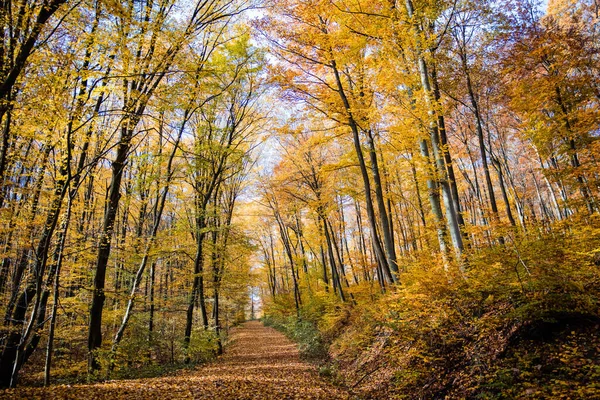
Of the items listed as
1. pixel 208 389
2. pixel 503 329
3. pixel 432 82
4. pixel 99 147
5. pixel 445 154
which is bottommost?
pixel 208 389

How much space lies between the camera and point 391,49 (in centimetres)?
762

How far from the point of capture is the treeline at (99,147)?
572cm

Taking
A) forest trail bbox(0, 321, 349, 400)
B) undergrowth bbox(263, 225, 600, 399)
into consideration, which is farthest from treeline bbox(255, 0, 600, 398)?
forest trail bbox(0, 321, 349, 400)

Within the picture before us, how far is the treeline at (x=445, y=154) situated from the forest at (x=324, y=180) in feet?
0.19

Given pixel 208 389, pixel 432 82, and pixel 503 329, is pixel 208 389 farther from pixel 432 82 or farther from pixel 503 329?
pixel 432 82

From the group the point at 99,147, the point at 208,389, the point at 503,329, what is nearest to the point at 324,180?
the point at 99,147

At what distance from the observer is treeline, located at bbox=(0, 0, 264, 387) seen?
5.72m

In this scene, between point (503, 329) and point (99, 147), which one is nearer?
point (503, 329)

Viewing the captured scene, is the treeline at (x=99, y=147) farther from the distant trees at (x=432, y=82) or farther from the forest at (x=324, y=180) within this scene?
the distant trees at (x=432, y=82)

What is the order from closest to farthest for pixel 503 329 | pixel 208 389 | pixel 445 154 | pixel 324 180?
1. pixel 503 329
2. pixel 208 389
3. pixel 445 154
4. pixel 324 180

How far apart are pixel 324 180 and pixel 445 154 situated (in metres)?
7.16

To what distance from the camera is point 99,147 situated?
9.54 m

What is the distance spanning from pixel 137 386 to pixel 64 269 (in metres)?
6.57

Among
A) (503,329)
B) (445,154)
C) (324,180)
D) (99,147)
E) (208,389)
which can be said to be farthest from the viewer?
(324,180)
